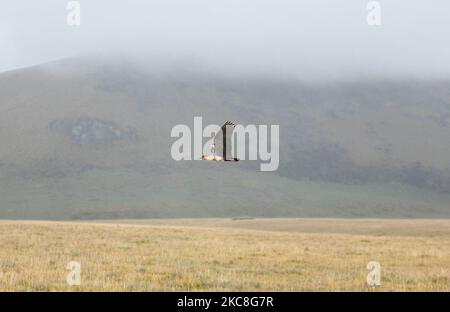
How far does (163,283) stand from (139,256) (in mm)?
8411

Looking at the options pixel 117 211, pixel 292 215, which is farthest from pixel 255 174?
pixel 117 211

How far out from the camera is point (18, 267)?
23344 millimetres

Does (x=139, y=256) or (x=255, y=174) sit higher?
(x=255, y=174)

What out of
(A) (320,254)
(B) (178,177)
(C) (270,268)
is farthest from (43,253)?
(B) (178,177)

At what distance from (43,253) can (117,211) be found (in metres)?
117

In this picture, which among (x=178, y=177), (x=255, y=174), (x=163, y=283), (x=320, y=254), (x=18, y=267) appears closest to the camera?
(x=163, y=283)

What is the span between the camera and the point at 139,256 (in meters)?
28.2

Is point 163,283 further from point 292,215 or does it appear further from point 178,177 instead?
point 178,177

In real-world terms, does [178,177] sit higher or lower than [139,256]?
higher
